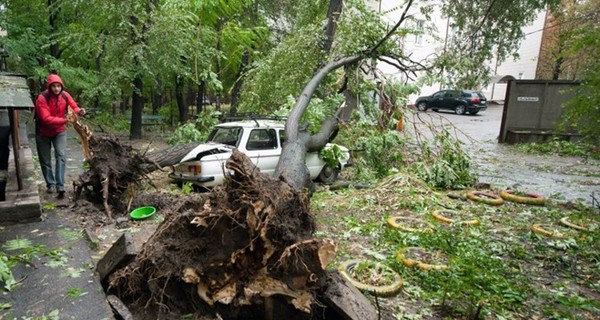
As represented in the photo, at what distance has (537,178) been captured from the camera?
32.0ft

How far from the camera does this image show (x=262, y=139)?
8.02m

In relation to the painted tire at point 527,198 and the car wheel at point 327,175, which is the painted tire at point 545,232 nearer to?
the painted tire at point 527,198

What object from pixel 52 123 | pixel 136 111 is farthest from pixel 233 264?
pixel 136 111

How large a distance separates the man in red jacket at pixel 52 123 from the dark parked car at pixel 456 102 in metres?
23.5

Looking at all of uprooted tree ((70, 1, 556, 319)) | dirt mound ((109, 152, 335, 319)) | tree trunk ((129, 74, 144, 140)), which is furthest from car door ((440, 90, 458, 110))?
dirt mound ((109, 152, 335, 319))

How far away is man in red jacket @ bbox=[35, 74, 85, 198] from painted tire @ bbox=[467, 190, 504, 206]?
23.2 feet

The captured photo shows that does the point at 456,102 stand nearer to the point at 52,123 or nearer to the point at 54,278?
the point at 52,123

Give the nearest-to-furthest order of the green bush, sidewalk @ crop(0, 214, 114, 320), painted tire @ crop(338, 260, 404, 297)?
sidewalk @ crop(0, 214, 114, 320) < painted tire @ crop(338, 260, 404, 297) < the green bush

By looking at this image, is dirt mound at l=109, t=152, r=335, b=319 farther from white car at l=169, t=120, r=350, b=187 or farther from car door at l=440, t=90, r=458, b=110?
car door at l=440, t=90, r=458, b=110

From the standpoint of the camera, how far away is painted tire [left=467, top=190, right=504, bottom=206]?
7.12 metres

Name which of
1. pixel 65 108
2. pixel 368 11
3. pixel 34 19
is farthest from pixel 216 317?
pixel 34 19

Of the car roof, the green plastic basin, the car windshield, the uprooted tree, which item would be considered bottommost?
the green plastic basin

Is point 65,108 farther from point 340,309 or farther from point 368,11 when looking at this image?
point 368,11

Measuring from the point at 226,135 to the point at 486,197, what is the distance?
216 inches
